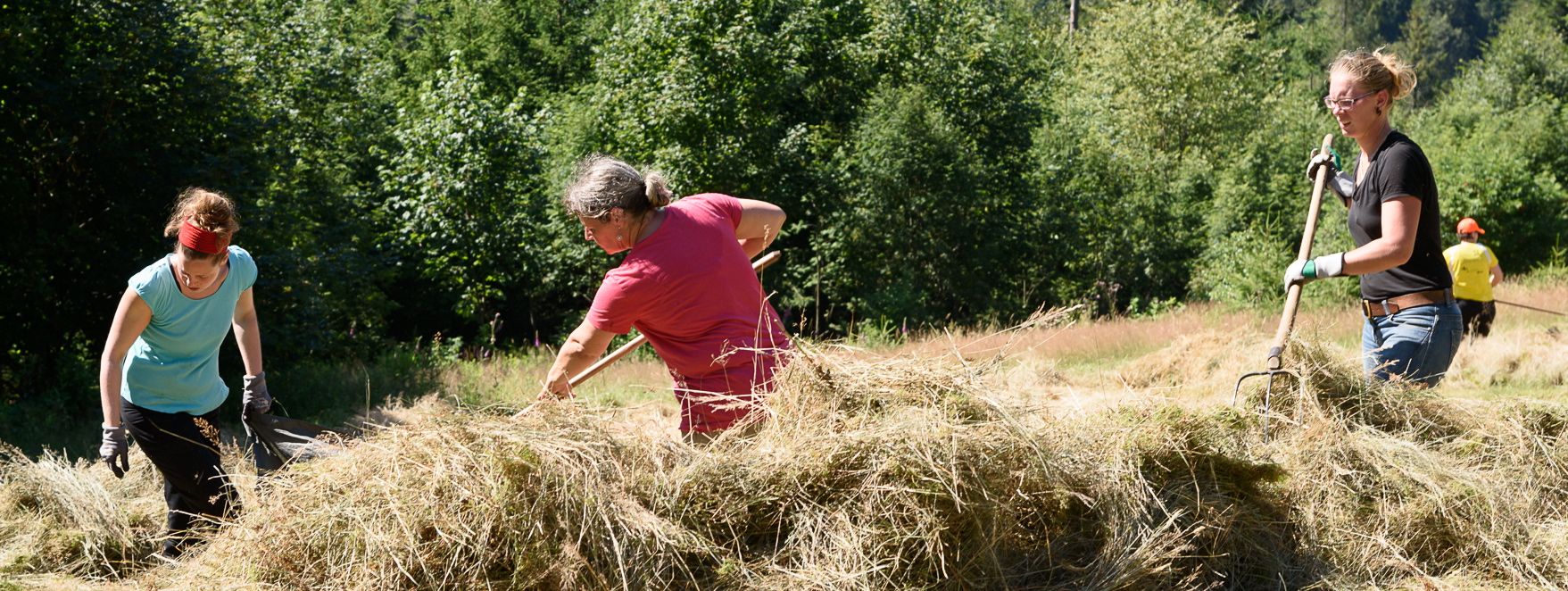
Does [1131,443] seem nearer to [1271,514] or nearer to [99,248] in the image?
[1271,514]

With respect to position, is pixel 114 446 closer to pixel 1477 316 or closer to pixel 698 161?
pixel 1477 316

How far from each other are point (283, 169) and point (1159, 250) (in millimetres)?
17097

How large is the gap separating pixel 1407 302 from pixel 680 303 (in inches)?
93.9

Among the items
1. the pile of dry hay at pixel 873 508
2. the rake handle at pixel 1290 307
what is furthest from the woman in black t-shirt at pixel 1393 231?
the pile of dry hay at pixel 873 508

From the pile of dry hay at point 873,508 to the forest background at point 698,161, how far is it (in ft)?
26.2

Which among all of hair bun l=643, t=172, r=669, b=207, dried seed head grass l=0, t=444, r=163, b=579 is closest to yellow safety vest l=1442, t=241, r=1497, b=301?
hair bun l=643, t=172, r=669, b=207

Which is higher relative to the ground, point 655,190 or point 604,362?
point 655,190

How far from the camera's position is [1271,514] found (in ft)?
11.5

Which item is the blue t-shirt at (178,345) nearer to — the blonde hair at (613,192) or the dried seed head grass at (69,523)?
the dried seed head grass at (69,523)

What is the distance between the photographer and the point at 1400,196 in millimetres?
3574

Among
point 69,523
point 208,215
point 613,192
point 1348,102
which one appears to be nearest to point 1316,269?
point 1348,102

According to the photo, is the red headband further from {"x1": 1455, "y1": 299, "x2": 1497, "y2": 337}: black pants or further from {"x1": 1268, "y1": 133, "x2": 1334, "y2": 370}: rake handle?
{"x1": 1455, "y1": 299, "x2": 1497, "y2": 337}: black pants

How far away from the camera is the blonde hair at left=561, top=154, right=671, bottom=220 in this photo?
3334mm

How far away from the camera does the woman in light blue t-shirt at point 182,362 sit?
12.5 feet
